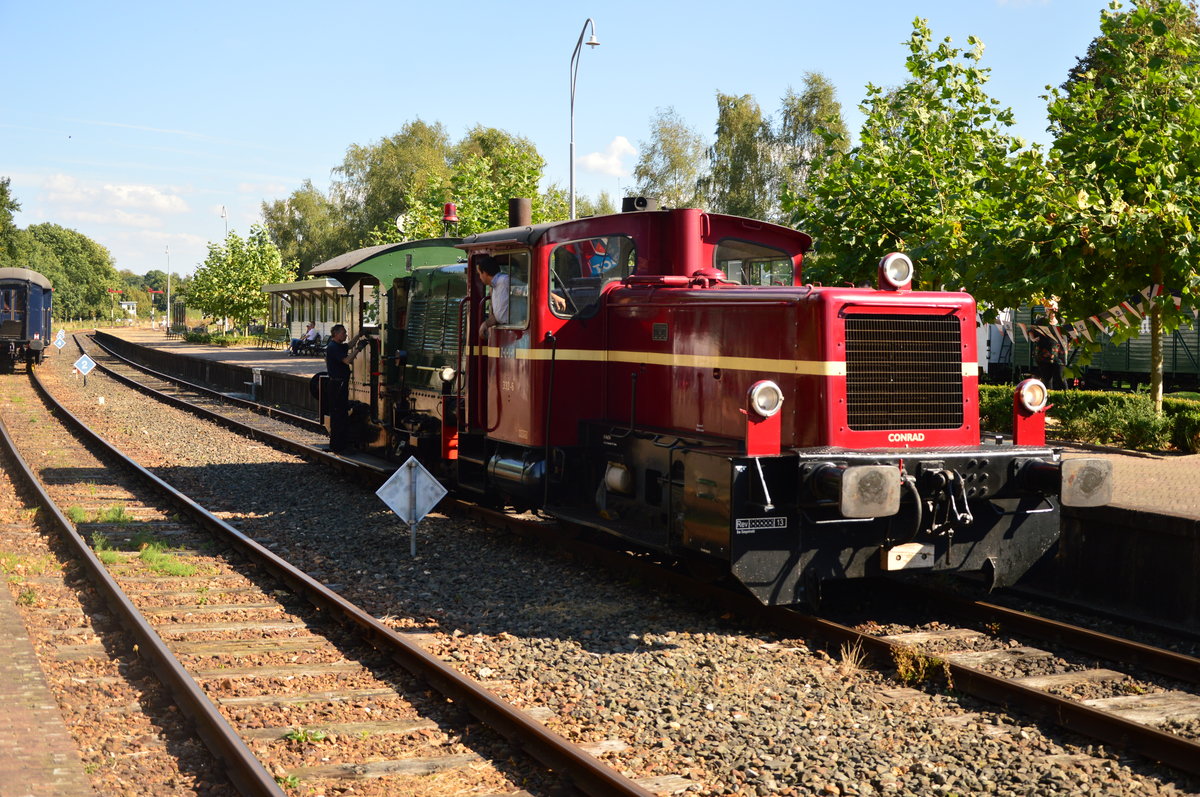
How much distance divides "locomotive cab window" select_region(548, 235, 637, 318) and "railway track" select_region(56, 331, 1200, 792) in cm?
263

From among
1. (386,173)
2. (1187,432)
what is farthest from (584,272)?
(386,173)

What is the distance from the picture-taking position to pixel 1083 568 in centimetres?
888

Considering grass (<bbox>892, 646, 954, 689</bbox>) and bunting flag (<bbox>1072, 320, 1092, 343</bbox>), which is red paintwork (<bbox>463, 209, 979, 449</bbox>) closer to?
grass (<bbox>892, 646, 954, 689</bbox>)

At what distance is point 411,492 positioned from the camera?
10062 mm

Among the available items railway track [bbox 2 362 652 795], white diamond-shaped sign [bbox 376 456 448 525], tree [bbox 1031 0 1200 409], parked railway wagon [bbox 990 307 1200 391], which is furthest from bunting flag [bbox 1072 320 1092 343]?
railway track [bbox 2 362 652 795]

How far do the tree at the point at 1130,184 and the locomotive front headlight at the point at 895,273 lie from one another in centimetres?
708

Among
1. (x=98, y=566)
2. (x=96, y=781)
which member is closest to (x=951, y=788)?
(x=96, y=781)

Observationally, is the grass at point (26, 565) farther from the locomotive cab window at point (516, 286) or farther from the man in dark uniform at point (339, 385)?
the man in dark uniform at point (339, 385)

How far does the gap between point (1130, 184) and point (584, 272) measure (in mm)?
8733

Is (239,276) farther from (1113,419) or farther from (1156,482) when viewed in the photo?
(1156,482)

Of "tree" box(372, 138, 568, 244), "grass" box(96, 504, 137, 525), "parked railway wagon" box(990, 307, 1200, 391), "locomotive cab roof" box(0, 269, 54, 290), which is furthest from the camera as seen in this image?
"locomotive cab roof" box(0, 269, 54, 290)

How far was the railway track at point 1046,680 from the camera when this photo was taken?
5.45 metres

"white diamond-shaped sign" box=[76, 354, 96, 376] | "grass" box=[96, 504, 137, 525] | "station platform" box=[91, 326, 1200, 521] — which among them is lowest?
"grass" box=[96, 504, 137, 525]

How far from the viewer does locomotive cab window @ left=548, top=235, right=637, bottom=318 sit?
30.5ft
